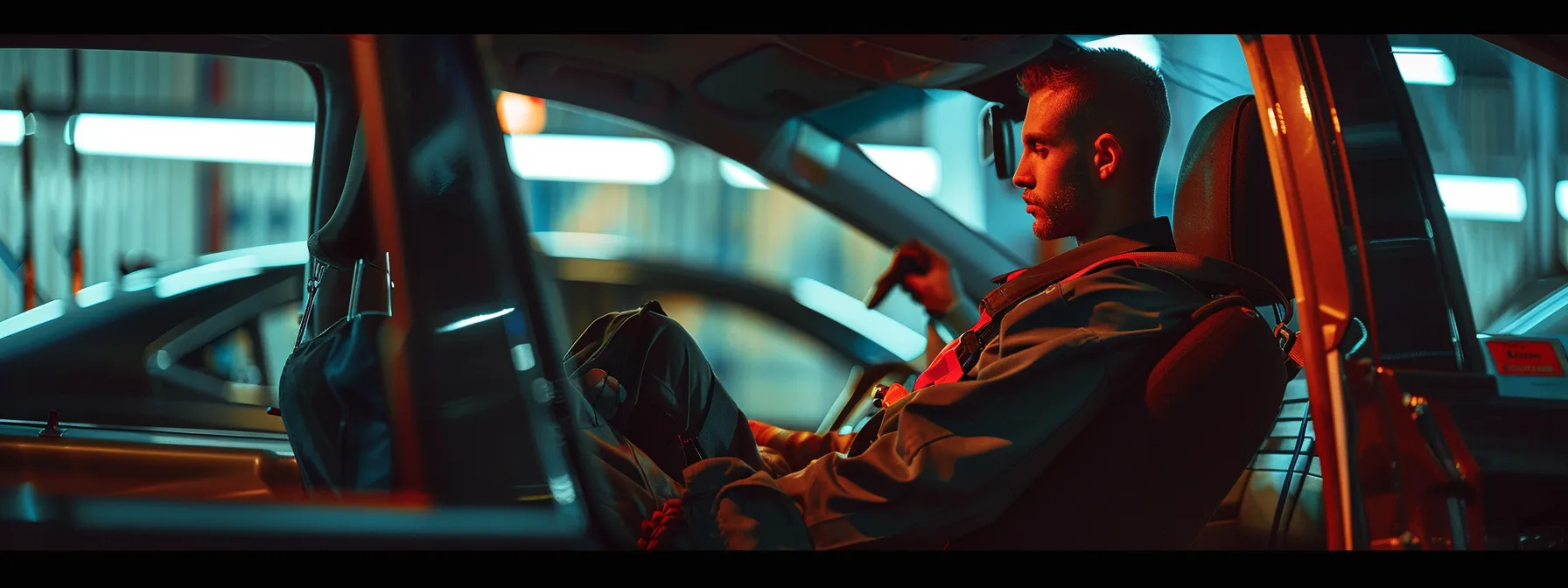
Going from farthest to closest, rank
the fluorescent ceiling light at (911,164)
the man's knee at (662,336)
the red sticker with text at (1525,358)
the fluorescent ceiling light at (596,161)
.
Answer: the fluorescent ceiling light at (596,161)
the fluorescent ceiling light at (911,164)
the man's knee at (662,336)
the red sticker with text at (1525,358)

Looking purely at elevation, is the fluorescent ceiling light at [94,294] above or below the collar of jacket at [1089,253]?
below

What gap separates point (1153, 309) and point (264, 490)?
0.97 metres

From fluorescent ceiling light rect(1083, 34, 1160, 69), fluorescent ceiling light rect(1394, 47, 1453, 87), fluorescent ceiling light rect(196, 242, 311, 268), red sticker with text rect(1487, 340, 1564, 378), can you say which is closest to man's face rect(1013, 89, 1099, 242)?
fluorescent ceiling light rect(1083, 34, 1160, 69)

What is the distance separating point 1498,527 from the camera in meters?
1.22

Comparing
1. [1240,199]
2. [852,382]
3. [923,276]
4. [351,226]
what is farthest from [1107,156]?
[852,382]

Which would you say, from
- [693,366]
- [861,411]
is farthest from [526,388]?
[861,411]

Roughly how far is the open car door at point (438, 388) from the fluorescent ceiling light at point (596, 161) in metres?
2.20

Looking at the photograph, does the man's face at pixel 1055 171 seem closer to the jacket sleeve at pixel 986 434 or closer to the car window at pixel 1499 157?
the jacket sleeve at pixel 986 434

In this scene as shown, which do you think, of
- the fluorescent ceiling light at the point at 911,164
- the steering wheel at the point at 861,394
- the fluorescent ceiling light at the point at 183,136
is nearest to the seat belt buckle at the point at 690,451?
the fluorescent ceiling light at the point at 183,136

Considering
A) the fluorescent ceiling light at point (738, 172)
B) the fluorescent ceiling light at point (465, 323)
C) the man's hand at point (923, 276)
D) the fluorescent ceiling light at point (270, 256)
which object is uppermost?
the fluorescent ceiling light at point (738, 172)

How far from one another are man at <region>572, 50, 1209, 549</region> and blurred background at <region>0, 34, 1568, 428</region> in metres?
0.14

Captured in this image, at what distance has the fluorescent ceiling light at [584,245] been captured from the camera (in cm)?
372

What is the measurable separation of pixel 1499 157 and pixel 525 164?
Result: 1.78 metres

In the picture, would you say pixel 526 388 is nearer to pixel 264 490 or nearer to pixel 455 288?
pixel 455 288
